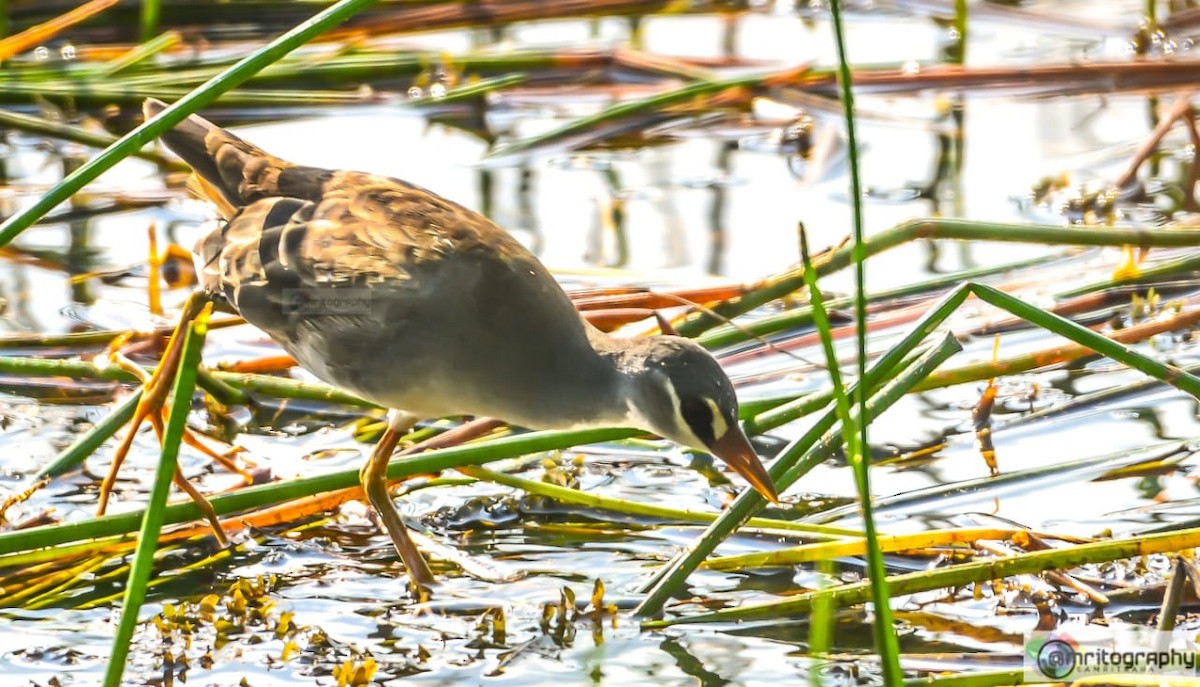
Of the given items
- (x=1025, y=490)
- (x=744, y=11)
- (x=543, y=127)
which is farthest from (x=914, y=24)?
(x=1025, y=490)

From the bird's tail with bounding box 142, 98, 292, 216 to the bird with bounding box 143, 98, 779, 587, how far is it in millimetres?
117

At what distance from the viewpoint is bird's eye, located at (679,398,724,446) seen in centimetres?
361

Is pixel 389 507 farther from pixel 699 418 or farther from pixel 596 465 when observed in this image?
pixel 699 418

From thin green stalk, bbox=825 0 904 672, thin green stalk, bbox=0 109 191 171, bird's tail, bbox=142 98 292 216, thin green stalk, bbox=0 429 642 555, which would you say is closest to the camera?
thin green stalk, bbox=825 0 904 672

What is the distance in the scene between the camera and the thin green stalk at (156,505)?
2365mm

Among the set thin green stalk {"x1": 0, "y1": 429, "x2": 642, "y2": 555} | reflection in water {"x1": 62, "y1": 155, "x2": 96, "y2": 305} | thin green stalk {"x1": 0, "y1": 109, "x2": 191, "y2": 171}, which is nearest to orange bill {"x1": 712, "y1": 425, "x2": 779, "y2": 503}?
thin green stalk {"x1": 0, "y1": 429, "x2": 642, "y2": 555}

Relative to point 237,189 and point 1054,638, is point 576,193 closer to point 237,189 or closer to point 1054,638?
point 237,189

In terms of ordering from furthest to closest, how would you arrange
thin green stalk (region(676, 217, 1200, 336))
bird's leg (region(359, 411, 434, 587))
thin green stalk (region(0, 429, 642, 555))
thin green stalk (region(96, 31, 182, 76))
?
thin green stalk (region(96, 31, 182, 76)) < thin green stalk (region(676, 217, 1200, 336)) < bird's leg (region(359, 411, 434, 587)) < thin green stalk (region(0, 429, 642, 555))

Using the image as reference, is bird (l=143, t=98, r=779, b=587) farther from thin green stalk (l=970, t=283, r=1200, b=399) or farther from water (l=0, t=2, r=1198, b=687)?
thin green stalk (l=970, t=283, r=1200, b=399)

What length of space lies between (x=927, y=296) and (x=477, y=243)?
1947 millimetres

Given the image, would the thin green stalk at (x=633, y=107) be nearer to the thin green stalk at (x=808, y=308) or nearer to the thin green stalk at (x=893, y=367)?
the thin green stalk at (x=808, y=308)

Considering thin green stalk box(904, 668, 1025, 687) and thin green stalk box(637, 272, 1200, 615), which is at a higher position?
thin green stalk box(637, 272, 1200, 615)

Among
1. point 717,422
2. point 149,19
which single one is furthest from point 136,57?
point 717,422

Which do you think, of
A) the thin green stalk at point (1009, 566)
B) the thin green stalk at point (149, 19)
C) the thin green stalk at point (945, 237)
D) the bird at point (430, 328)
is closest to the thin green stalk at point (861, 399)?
the thin green stalk at point (1009, 566)
